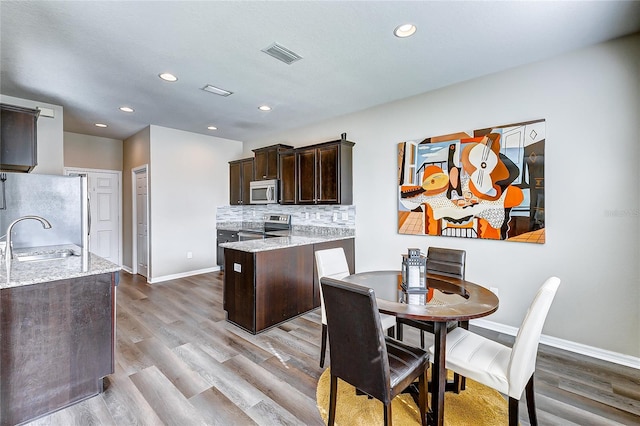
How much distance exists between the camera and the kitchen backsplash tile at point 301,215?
4355mm

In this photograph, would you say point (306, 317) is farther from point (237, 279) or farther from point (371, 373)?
point (371, 373)

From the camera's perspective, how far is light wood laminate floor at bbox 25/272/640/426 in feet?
6.03

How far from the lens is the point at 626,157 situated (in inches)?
94.0

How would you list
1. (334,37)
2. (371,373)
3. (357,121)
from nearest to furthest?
(371,373) < (334,37) < (357,121)

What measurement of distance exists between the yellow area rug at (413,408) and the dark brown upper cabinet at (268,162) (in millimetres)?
3640

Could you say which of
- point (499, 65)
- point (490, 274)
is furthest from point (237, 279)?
point (499, 65)

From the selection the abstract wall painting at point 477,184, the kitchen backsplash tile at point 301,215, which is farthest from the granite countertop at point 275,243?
the abstract wall painting at point 477,184

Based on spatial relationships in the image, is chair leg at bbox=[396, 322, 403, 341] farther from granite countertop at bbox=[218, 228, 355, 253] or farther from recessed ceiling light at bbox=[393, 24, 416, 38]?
recessed ceiling light at bbox=[393, 24, 416, 38]

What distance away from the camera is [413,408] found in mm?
1886

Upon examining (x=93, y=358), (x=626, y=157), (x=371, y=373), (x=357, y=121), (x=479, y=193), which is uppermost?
(x=357, y=121)

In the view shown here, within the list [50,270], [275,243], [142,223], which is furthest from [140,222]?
[50,270]

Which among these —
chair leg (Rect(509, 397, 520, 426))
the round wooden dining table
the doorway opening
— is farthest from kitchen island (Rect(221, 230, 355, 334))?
the doorway opening

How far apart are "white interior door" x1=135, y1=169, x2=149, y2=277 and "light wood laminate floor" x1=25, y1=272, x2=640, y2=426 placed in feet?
7.17

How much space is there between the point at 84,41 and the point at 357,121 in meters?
3.09
